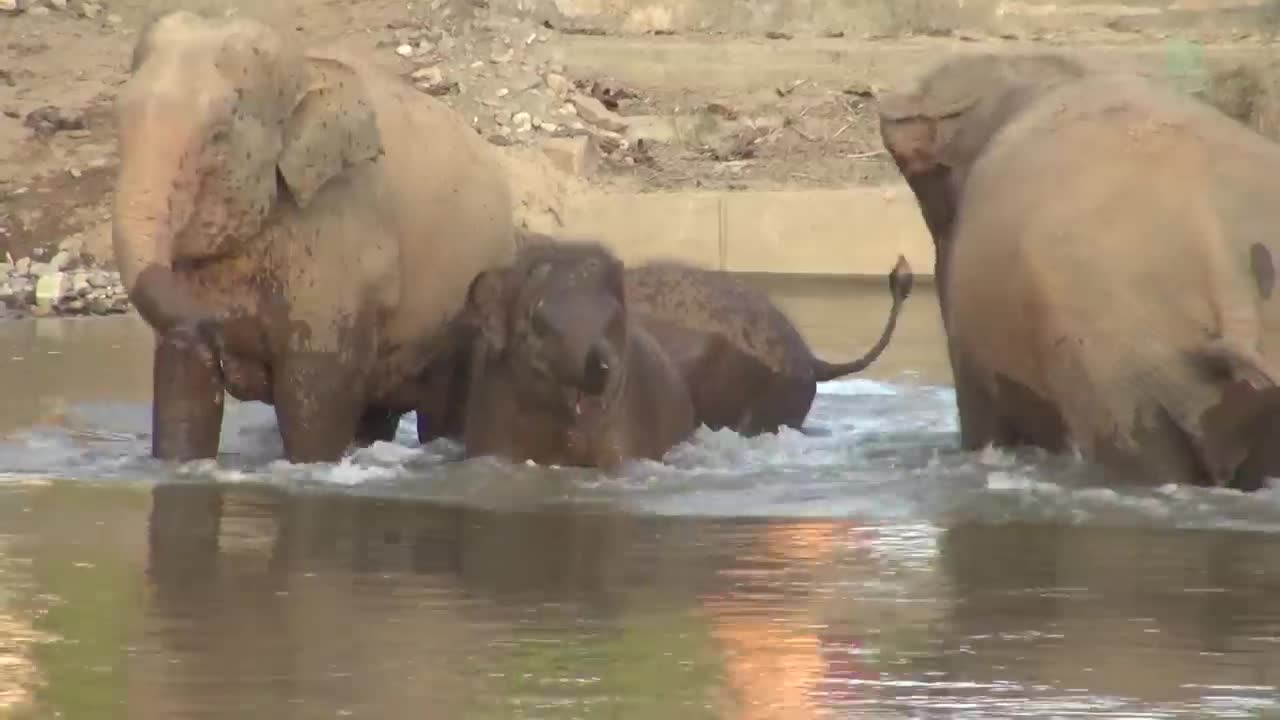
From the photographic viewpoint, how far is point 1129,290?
819 centimetres

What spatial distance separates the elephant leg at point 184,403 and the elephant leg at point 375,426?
3.14ft

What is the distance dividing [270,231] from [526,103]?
15539 mm

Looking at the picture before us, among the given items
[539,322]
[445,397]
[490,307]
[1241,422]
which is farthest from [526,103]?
[1241,422]

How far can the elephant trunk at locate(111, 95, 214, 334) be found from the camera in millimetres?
8594

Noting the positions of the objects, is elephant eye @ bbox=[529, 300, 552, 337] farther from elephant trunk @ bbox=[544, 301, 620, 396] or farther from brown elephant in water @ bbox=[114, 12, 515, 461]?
brown elephant in water @ bbox=[114, 12, 515, 461]

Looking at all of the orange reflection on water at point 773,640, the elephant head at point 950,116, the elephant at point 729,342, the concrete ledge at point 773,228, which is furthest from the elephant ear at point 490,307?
the concrete ledge at point 773,228

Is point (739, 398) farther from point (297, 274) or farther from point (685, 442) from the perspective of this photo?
point (297, 274)

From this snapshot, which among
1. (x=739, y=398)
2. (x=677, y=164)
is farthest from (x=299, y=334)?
(x=677, y=164)

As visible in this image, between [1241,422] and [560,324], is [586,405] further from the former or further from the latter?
[1241,422]

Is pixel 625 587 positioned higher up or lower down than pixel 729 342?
higher up

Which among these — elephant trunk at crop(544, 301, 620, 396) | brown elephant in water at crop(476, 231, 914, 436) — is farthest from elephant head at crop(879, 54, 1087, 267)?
elephant trunk at crop(544, 301, 620, 396)

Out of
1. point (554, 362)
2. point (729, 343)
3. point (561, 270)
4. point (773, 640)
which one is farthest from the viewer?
point (729, 343)

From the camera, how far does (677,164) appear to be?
24.0 metres

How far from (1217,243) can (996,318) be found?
2.97ft
